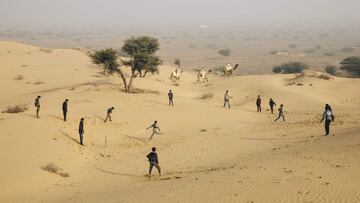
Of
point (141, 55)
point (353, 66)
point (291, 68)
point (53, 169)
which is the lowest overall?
point (291, 68)

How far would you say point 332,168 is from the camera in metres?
16.1

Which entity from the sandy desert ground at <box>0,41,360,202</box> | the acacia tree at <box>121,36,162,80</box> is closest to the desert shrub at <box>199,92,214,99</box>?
the sandy desert ground at <box>0,41,360,202</box>

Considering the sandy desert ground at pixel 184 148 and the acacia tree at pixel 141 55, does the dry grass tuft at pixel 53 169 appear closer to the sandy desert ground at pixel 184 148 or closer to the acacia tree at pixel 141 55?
the sandy desert ground at pixel 184 148

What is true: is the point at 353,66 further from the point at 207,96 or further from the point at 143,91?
the point at 143,91

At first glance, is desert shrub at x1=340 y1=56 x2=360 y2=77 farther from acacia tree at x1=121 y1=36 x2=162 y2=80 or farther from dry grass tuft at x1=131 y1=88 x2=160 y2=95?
dry grass tuft at x1=131 y1=88 x2=160 y2=95

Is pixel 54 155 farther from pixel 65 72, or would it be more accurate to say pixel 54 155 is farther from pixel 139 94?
pixel 65 72

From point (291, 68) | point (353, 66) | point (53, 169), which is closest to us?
point (53, 169)

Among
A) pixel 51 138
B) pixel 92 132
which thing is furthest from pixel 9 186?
pixel 92 132

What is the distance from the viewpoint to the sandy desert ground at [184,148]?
1508 centimetres

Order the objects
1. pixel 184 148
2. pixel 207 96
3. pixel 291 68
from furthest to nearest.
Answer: pixel 291 68 → pixel 207 96 → pixel 184 148

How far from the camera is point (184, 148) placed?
2416cm

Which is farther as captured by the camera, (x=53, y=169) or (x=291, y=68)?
(x=291, y=68)

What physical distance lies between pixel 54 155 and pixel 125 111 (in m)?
11.2

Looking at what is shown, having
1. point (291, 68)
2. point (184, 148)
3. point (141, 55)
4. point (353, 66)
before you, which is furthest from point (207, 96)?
point (291, 68)
